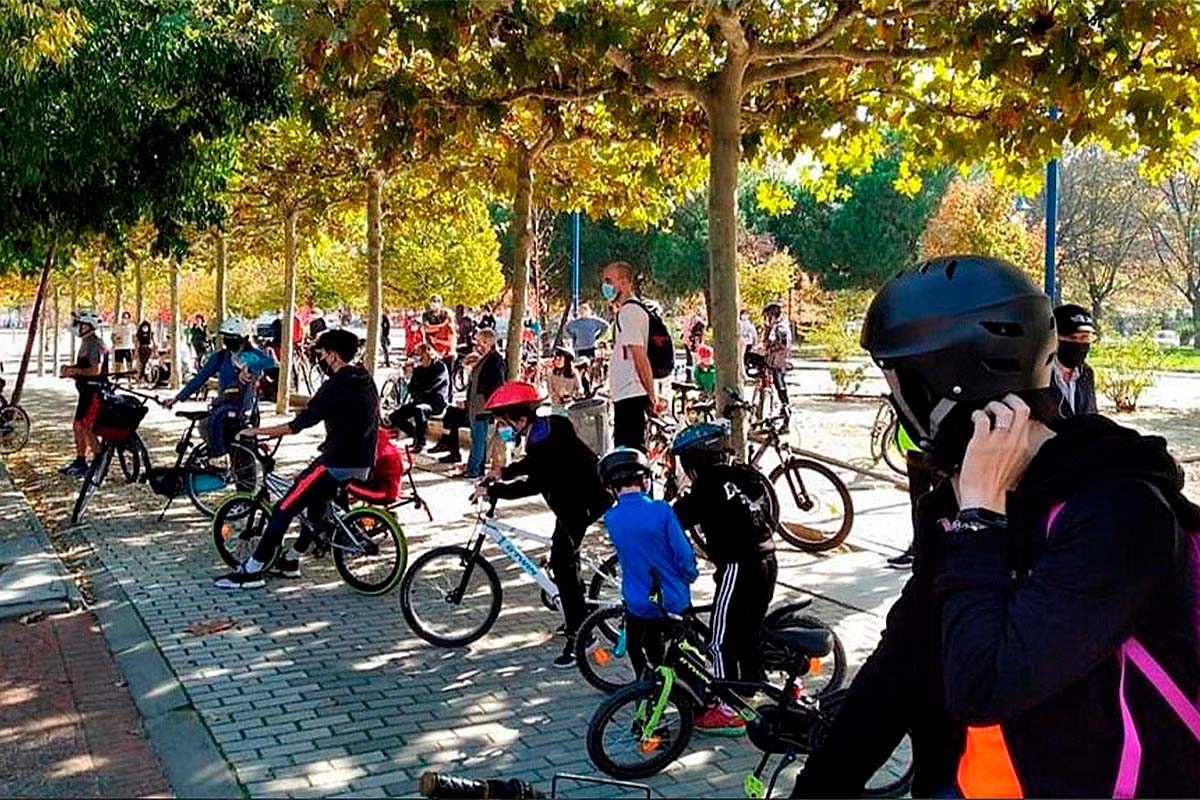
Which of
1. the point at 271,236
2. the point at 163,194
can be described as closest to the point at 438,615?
the point at 163,194

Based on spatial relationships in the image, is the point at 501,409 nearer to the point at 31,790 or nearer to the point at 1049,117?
the point at 31,790

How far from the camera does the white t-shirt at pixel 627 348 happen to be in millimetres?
9117

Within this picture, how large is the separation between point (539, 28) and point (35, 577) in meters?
5.20

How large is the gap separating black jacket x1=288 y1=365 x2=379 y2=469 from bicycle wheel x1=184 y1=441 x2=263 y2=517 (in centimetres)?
264

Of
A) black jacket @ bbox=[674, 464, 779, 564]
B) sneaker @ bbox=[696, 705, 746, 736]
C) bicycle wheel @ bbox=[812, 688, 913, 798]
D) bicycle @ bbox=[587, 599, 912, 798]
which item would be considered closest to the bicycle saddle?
bicycle @ bbox=[587, 599, 912, 798]

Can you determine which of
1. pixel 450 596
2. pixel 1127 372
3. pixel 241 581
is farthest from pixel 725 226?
pixel 1127 372

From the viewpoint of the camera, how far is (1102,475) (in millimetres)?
1614

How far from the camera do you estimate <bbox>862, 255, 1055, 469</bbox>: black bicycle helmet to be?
72.9 inches

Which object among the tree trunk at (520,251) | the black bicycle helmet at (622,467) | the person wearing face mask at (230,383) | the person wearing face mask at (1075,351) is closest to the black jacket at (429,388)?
the tree trunk at (520,251)

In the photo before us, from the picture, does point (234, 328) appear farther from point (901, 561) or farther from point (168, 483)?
point (901, 561)

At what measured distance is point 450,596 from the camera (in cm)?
699

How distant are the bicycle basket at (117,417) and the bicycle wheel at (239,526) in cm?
271

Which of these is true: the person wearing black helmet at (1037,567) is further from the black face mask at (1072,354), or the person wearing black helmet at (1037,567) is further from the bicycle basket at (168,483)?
the bicycle basket at (168,483)

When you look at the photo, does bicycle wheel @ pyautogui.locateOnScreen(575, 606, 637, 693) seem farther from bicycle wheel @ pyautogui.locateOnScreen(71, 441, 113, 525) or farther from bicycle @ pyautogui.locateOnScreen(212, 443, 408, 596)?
bicycle wheel @ pyautogui.locateOnScreen(71, 441, 113, 525)
